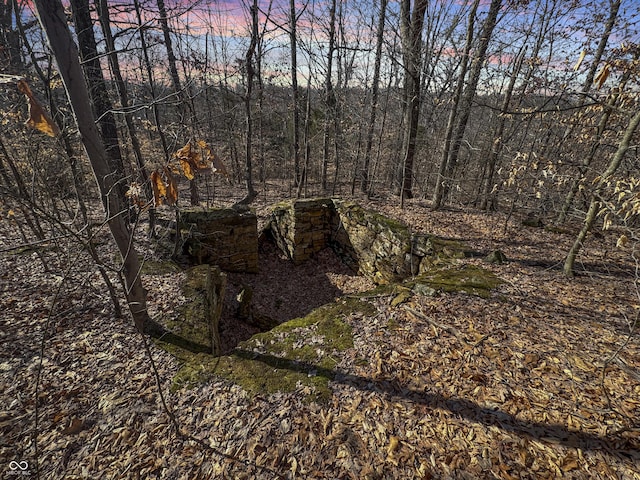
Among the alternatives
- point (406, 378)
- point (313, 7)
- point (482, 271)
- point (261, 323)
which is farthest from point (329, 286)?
point (313, 7)

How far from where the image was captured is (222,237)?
9.56 meters

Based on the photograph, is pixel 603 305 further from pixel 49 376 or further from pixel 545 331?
pixel 49 376

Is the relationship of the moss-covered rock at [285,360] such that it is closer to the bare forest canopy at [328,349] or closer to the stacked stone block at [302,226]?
the bare forest canopy at [328,349]

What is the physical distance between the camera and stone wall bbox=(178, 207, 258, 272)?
8.88 meters

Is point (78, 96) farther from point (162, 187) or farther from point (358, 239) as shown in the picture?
point (358, 239)

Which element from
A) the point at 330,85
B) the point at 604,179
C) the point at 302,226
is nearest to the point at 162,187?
the point at 604,179

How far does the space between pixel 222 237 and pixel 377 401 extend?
7684 mm

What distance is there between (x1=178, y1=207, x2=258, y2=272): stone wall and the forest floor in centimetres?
371

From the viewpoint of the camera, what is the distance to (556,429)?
2.89 metres

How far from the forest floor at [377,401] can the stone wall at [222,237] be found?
371 cm

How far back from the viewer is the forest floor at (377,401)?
2.75 m

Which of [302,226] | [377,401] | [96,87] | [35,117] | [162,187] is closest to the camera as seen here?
[35,117]

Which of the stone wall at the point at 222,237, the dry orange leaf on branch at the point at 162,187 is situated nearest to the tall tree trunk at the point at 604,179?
the dry orange leaf on branch at the point at 162,187

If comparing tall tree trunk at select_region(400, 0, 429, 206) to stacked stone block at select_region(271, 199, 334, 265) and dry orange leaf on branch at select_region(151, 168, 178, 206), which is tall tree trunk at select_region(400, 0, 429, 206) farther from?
dry orange leaf on branch at select_region(151, 168, 178, 206)
